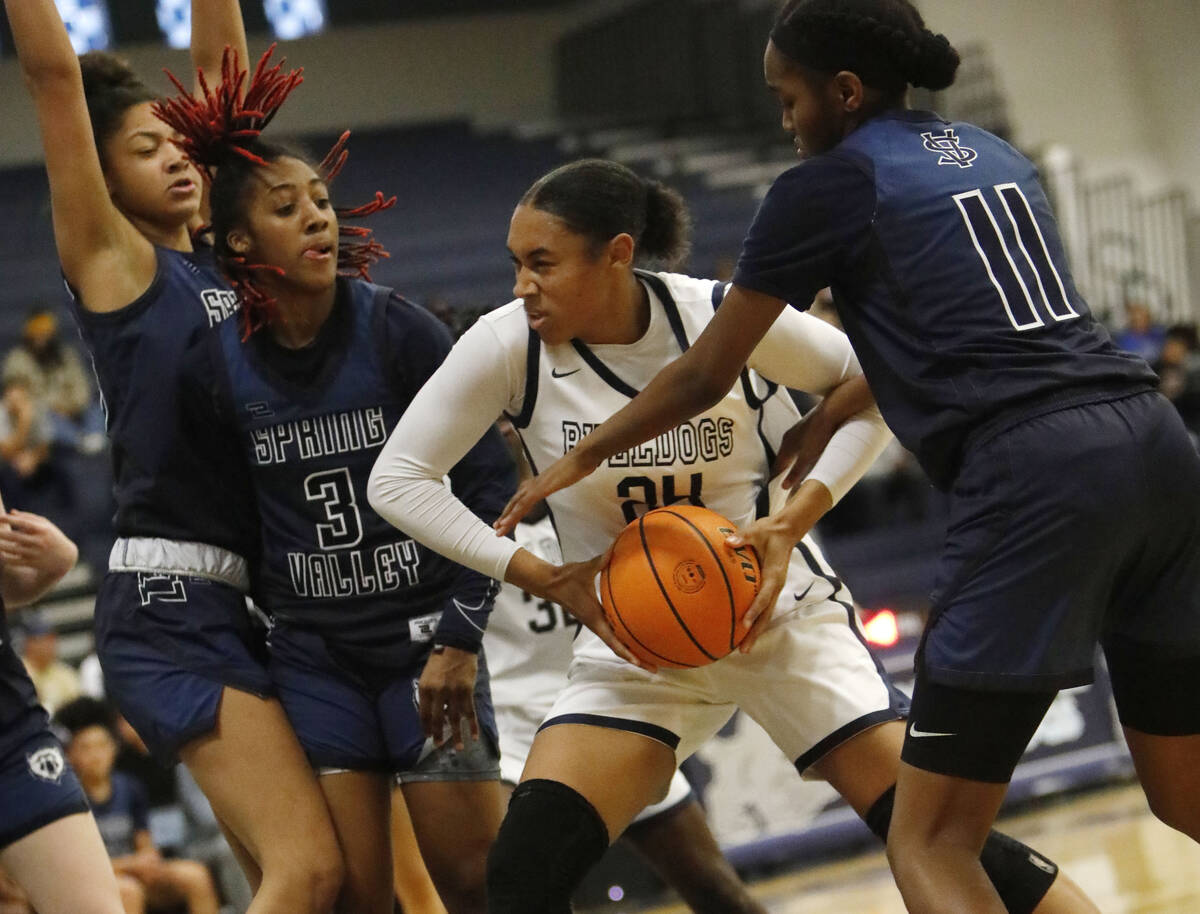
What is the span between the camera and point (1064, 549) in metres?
2.52

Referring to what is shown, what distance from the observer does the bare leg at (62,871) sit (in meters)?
A: 3.12

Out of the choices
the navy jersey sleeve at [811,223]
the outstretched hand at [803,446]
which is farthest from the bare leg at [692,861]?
the navy jersey sleeve at [811,223]

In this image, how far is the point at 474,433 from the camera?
3.10 metres

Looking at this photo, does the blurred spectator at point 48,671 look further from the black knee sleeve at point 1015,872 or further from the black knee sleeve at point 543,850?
the black knee sleeve at point 1015,872

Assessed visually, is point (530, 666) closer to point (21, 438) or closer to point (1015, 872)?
point (1015, 872)

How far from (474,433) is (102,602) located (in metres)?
0.95

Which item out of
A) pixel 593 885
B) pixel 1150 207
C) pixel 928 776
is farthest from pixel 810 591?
pixel 1150 207

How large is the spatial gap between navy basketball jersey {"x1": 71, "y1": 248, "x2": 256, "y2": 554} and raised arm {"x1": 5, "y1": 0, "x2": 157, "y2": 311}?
0.07 meters

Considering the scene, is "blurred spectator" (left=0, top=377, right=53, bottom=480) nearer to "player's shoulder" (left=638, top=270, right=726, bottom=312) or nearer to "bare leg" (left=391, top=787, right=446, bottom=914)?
"bare leg" (left=391, top=787, right=446, bottom=914)

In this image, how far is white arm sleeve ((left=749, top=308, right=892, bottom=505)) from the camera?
3.13m

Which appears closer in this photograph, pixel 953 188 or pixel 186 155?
pixel 953 188

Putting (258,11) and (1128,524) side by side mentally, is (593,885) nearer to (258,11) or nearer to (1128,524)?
(1128,524)

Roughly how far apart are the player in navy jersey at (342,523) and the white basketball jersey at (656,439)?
0.24 metres

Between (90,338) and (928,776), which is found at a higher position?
(90,338)
